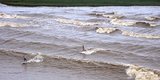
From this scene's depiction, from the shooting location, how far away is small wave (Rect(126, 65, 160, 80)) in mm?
10416

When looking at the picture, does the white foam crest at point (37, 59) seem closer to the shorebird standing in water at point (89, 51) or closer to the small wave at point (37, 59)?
the small wave at point (37, 59)

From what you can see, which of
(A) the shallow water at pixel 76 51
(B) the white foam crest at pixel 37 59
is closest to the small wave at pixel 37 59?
(B) the white foam crest at pixel 37 59

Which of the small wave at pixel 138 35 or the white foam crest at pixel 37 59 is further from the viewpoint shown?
the small wave at pixel 138 35

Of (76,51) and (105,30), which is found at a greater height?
(76,51)

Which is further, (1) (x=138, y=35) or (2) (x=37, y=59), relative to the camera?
(1) (x=138, y=35)

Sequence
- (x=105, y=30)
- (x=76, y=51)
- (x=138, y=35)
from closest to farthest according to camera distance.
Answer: (x=76, y=51) < (x=138, y=35) < (x=105, y=30)

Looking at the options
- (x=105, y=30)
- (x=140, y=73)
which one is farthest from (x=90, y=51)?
(x=105, y=30)

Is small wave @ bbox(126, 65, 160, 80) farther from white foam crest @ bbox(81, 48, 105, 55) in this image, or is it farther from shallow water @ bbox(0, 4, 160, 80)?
white foam crest @ bbox(81, 48, 105, 55)

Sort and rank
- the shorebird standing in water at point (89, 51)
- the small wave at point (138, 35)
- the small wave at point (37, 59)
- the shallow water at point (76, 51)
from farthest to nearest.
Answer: the small wave at point (138, 35) < the shorebird standing in water at point (89, 51) < the small wave at point (37, 59) < the shallow water at point (76, 51)

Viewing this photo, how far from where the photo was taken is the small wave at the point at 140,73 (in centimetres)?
1042

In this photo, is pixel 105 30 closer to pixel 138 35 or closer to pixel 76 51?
pixel 138 35

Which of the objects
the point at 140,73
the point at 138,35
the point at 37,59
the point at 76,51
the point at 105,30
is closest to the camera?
the point at 140,73

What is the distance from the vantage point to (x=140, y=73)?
1091cm

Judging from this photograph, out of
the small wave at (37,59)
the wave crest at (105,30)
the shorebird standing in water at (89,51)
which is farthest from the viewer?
the wave crest at (105,30)
